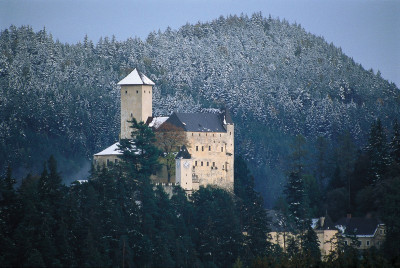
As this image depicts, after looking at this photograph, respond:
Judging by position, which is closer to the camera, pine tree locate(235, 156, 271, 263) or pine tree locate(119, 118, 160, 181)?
pine tree locate(235, 156, 271, 263)

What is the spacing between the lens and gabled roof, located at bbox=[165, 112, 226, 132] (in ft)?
294

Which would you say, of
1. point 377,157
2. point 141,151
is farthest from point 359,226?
point 141,151

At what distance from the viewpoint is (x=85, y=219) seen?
7281 cm

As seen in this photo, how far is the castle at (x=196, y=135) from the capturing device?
8838cm

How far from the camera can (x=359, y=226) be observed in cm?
8438

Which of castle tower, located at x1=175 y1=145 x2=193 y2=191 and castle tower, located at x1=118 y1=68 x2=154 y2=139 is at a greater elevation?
castle tower, located at x1=118 y1=68 x2=154 y2=139

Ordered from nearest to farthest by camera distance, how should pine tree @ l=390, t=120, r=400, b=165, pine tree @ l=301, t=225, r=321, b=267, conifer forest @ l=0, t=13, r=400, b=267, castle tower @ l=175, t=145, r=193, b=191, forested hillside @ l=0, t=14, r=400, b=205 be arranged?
conifer forest @ l=0, t=13, r=400, b=267 < pine tree @ l=301, t=225, r=321, b=267 < castle tower @ l=175, t=145, r=193, b=191 < pine tree @ l=390, t=120, r=400, b=165 < forested hillside @ l=0, t=14, r=400, b=205

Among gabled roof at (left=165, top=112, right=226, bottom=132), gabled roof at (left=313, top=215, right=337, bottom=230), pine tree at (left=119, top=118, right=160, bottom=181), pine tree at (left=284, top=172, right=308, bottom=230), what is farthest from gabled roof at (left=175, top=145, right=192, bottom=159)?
gabled roof at (left=313, top=215, right=337, bottom=230)

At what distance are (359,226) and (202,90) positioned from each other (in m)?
53.6

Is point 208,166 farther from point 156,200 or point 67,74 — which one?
point 67,74

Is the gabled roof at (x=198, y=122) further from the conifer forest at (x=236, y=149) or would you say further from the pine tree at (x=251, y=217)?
the pine tree at (x=251, y=217)

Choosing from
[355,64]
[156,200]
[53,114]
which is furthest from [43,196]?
[355,64]

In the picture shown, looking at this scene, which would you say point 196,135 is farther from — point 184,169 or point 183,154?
point 184,169

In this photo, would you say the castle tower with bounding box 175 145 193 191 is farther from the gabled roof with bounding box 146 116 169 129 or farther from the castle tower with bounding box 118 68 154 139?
the castle tower with bounding box 118 68 154 139
